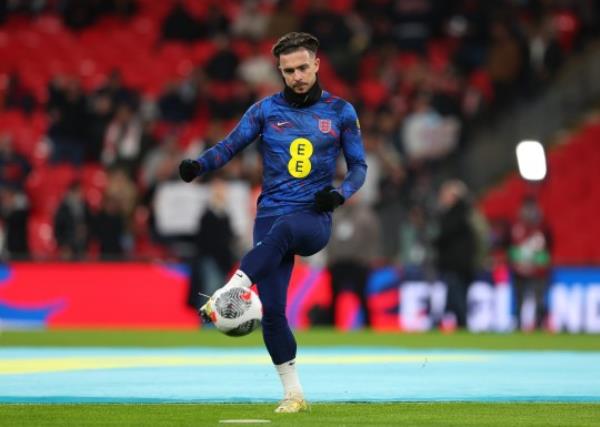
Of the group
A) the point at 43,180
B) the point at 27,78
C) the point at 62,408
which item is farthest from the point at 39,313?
the point at 62,408

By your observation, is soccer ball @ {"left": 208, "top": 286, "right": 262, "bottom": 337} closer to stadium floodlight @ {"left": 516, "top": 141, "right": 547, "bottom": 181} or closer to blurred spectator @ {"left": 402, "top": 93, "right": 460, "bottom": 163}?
blurred spectator @ {"left": 402, "top": 93, "right": 460, "bottom": 163}

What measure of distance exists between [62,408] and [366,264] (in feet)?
47.7

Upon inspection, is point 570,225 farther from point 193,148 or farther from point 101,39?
point 101,39

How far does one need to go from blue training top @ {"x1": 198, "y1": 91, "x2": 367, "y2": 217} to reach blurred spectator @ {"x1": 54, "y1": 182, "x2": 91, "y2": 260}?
1533cm

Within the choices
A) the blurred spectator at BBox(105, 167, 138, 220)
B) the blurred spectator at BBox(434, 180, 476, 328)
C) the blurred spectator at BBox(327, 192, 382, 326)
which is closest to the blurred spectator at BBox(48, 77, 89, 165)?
the blurred spectator at BBox(105, 167, 138, 220)

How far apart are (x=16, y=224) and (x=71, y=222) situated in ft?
3.28

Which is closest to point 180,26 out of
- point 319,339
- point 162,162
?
point 162,162

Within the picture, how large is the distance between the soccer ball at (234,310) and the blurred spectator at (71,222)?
632 inches

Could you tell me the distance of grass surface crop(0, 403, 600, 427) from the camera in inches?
363

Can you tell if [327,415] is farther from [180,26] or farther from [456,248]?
[180,26]

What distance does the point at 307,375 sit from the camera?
13992 mm

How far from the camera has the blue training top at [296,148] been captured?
33.3ft

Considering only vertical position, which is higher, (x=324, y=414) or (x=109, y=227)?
(x=109, y=227)

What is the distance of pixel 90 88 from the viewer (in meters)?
30.6
